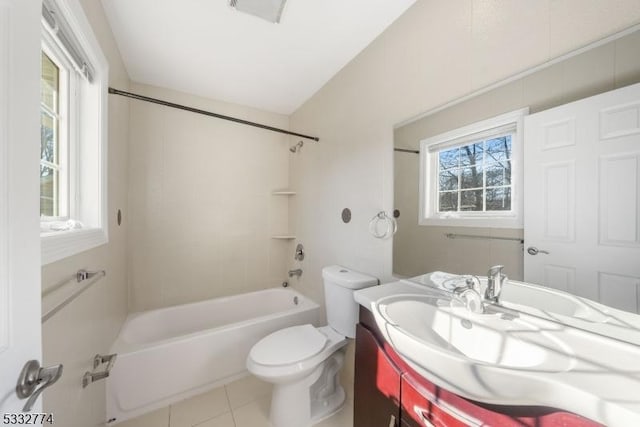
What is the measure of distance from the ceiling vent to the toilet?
64.2 inches

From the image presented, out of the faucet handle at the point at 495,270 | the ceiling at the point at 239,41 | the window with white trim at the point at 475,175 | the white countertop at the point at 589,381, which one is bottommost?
the white countertop at the point at 589,381

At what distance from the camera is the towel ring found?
1.44 meters

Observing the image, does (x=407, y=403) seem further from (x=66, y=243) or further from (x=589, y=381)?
(x=66, y=243)

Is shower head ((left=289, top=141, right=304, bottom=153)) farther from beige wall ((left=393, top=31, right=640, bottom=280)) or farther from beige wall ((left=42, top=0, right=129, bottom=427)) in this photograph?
beige wall ((left=42, top=0, right=129, bottom=427))

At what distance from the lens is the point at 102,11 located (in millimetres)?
1307

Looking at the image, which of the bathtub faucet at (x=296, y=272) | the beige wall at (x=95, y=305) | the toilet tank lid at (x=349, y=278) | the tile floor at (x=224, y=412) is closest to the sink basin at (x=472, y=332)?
the toilet tank lid at (x=349, y=278)

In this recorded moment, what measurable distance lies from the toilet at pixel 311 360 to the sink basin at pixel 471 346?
56cm

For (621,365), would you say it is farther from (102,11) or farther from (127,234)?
(127,234)

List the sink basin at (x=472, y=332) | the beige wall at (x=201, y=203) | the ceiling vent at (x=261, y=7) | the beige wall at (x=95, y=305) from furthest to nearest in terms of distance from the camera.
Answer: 1. the beige wall at (x=201, y=203)
2. the ceiling vent at (x=261, y=7)
3. the beige wall at (x=95, y=305)
4. the sink basin at (x=472, y=332)

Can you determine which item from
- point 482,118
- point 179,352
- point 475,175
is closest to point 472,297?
point 475,175

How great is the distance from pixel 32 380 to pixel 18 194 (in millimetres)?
380

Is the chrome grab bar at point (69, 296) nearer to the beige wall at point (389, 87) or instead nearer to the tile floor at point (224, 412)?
the tile floor at point (224, 412)

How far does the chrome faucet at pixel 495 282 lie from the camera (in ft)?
3.00

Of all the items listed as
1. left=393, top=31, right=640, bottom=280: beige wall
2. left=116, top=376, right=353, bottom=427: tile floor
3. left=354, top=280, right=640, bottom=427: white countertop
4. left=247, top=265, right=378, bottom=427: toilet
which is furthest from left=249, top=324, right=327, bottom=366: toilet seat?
left=354, top=280, right=640, bottom=427: white countertop
